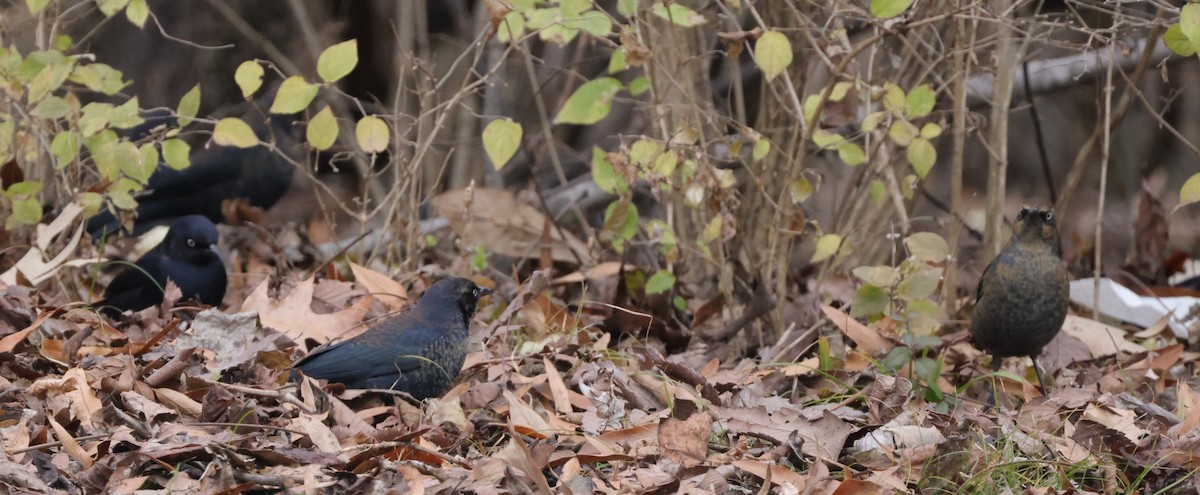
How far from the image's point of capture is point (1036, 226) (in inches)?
160

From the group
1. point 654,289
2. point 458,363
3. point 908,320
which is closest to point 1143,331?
point 908,320

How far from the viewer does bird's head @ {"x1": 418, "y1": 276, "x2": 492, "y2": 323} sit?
146 inches

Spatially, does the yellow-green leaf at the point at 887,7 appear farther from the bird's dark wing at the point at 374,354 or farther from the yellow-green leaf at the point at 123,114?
the yellow-green leaf at the point at 123,114

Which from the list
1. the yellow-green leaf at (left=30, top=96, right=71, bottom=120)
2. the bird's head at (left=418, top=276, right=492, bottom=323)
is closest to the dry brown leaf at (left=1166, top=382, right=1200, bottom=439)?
the bird's head at (left=418, top=276, right=492, bottom=323)

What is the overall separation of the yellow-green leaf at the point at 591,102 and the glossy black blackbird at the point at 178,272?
62.4 inches

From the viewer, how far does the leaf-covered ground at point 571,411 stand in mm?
2768

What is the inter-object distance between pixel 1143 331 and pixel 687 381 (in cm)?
224

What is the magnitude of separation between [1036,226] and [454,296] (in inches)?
72.7

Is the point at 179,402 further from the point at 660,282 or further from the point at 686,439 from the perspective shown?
the point at 660,282

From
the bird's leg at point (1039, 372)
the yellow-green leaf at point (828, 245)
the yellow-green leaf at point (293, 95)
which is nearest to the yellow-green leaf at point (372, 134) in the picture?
the yellow-green leaf at point (293, 95)

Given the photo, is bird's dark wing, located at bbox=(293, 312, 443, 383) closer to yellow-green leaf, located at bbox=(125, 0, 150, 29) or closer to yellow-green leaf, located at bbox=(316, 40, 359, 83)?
yellow-green leaf, located at bbox=(316, 40, 359, 83)

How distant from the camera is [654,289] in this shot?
14.4ft

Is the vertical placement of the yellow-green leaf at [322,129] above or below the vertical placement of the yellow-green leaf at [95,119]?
below

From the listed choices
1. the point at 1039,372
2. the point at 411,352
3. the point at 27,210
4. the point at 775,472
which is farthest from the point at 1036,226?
the point at 27,210
